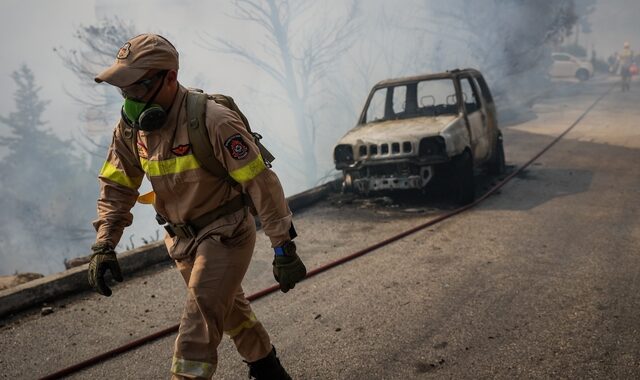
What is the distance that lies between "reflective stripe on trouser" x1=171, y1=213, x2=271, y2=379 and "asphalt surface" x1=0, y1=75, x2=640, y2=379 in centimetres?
99

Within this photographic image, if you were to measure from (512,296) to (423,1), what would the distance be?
20420mm

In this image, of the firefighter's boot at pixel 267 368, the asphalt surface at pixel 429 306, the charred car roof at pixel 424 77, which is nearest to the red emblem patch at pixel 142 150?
the firefighter's boot at pixel 267 368

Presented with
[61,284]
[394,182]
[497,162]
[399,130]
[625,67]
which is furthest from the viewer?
[625,67]

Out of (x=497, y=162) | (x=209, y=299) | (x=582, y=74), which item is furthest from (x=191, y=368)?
(x=582, y=74)

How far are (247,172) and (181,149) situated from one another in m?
0.32

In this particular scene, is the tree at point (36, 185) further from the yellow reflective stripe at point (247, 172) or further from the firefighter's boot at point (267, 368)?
the yellow reflective stripe at point (247, 172)

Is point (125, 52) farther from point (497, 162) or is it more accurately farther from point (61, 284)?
point (497, 162)

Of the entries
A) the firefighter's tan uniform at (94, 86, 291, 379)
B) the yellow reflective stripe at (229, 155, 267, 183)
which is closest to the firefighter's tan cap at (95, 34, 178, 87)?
the firefighter's tan uniform at (94, 86, 291, 379)

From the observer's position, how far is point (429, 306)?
172 inches

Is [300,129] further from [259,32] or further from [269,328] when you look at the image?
[269,328]

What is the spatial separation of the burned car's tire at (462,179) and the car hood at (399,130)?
0.50m

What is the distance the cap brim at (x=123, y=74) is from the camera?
8.24 ft

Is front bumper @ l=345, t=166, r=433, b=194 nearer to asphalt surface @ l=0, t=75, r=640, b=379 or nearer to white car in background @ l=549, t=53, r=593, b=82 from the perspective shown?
asphalt surface @ l=0, t=75, r=640, b=379

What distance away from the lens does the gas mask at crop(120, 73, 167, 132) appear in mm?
2580
